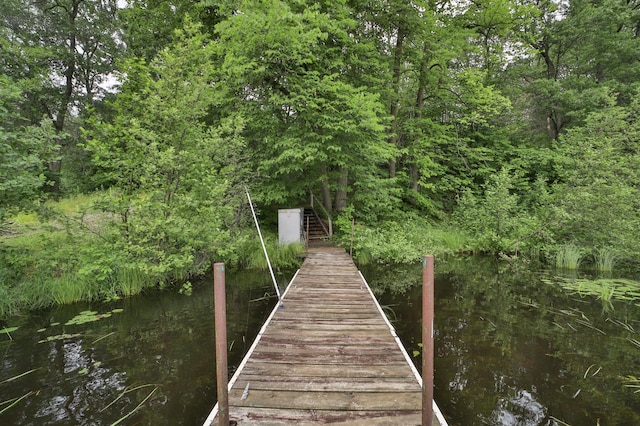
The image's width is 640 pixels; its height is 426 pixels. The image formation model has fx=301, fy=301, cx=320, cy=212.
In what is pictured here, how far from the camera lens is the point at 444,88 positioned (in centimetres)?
1562

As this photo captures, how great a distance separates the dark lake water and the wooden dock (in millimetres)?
914

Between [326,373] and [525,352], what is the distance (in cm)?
358

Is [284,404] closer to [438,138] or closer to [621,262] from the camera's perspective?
[621,262]

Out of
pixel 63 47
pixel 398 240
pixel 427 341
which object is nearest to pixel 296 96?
pixel 398 240

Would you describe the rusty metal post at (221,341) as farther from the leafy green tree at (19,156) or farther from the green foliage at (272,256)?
the green foliage at (272,256)

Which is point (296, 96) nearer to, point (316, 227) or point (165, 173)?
point (165, 173)

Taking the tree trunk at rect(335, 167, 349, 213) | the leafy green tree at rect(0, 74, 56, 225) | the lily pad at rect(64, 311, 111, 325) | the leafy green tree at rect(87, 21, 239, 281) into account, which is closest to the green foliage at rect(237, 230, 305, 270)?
the leafy green tree at rect(87, 21, 239, 281)

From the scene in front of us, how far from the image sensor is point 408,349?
4.91m

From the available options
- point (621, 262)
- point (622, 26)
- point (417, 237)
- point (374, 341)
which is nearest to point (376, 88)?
point (417, 237)

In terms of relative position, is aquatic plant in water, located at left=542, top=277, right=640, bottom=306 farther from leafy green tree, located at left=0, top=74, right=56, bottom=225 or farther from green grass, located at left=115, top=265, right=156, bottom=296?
leafy green tree, located at left=0, top=74, right=56, bottom=225

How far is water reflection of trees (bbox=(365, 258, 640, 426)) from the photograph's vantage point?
3559 millimetres

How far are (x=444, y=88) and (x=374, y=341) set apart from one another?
15.4 meters

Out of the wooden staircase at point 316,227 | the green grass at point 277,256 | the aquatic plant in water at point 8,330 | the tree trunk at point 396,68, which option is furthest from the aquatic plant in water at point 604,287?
the aquatic plant in water at point 8,330

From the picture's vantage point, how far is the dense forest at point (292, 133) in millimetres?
6773
